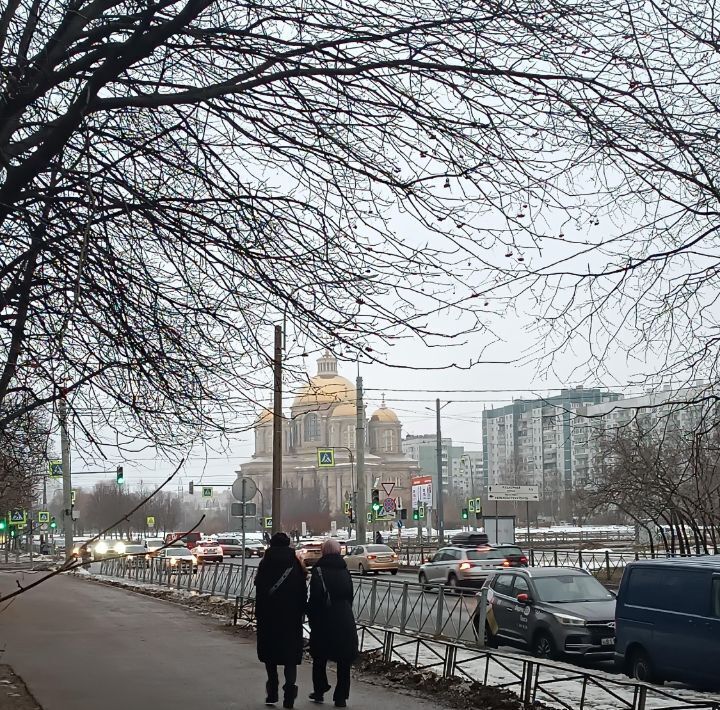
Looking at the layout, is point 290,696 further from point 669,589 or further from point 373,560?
point 373,560

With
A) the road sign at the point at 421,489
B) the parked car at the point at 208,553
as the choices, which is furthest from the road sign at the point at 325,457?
the road sign at the point at 421,489

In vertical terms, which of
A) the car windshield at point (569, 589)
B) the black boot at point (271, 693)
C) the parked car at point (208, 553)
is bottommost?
the parked car at point (208, 553)

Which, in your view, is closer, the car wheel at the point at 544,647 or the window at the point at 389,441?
the car wheel at the point at 544,647

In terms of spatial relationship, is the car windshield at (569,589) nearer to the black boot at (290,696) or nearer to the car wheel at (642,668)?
the car wheel at (642,668)

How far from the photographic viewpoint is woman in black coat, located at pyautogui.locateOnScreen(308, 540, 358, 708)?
35.8ft

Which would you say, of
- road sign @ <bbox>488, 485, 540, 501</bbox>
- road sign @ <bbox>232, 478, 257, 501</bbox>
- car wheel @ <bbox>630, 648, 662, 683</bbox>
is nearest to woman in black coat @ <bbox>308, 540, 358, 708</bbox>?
car wheel @ <bbox>630, 648, 662, 683</bbox>

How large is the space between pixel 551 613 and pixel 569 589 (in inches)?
48.3

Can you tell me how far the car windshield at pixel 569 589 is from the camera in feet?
59.3

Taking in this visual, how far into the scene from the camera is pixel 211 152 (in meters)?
7.69

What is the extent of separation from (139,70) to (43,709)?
22.8ft

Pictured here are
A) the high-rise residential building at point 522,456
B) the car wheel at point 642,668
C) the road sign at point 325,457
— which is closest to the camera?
the car wheel at point 642,668

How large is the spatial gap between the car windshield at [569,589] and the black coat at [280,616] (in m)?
7.90

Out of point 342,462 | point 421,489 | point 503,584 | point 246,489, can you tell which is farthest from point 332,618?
point 342,462

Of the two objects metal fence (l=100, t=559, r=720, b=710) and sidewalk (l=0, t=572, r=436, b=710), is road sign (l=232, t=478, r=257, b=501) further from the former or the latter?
A: sidewalk (l=0, t=572, r=436, b=710)
